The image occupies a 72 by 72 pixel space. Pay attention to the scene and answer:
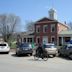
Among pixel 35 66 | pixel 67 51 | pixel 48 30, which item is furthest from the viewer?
pixel 48 30

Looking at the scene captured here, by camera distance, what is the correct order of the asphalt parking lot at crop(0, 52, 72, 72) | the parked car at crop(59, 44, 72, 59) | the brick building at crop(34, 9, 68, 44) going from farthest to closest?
the brick building at crop(34, 9, 68, 44) → the parked car at crop(59, 44, 72, 59) → the asphalt parking lot at crop(0, 52, 72, 72)

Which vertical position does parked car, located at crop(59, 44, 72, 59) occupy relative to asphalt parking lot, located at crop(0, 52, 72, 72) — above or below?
above

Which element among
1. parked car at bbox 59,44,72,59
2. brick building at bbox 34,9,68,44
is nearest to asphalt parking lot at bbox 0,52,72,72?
parked car at bbox 59,44,72,59

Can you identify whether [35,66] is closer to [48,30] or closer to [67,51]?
[67,51]

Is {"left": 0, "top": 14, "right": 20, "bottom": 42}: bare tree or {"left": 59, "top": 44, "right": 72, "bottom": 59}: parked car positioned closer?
{"left": 59, "top": 44, "right": 72, "bottom": 59}: parked car

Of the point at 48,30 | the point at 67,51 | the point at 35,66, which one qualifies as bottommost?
the point at 35,66

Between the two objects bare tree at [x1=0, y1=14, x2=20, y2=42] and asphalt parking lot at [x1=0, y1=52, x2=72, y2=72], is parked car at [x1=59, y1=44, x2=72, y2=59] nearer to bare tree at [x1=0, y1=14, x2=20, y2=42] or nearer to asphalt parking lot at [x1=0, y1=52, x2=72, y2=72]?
asphalt parking lot at [x1=0, y1=52, x2=72, y2=72]

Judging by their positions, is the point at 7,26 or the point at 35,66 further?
the point at 7,26

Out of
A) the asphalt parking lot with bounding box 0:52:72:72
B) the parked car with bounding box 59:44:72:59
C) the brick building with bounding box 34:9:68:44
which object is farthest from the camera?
the brick building with bounding box 34:9:68:44

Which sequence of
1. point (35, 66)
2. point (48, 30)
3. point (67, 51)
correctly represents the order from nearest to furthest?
point (35, 66), point (67, 51), point (48, 30)

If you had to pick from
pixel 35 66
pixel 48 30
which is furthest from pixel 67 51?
pixel 48 30

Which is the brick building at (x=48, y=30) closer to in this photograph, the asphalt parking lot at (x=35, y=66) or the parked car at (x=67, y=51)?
the parked car at (x=67, y=51)

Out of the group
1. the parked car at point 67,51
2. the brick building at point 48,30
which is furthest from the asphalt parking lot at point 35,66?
the brick building at point 48,30

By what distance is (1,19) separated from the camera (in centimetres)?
6650
